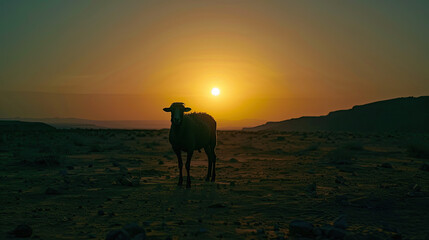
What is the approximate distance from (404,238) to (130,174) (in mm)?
10771

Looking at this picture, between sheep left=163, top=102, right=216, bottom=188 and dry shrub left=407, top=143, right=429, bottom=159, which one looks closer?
sheep left=163, top=102, right=216, bottom=188

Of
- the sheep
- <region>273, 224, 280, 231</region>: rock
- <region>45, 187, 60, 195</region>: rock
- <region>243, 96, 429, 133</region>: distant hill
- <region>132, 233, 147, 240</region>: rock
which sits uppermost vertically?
<region>243, 96, 429, 133</region>: distant hill

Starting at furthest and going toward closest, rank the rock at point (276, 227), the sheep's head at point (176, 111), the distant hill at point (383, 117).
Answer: the distant hill at point (383, 117)
the sheep's head at point (176, 111)
the rock at point (276, 227)

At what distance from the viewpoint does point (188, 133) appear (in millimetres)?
12070

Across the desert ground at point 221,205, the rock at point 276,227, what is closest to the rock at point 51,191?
the desert ground at point 221,205

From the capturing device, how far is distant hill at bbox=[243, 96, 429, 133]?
130 meters

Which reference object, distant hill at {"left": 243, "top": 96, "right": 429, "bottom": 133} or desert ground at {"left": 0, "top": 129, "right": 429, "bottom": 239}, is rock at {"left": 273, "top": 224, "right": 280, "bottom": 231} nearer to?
desert ground at {"left": 0, "top": 129, "right": 429, "bottom": 239}

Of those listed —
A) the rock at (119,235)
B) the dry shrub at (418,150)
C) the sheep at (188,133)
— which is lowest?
the rock at (119,235)

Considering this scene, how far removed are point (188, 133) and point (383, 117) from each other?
150 metres

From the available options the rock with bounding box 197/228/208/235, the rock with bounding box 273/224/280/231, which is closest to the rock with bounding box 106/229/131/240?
the rock with bounding box 197/228/208/235

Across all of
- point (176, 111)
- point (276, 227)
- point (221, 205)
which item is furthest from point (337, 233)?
point (176, 111)

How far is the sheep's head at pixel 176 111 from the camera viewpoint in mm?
11195

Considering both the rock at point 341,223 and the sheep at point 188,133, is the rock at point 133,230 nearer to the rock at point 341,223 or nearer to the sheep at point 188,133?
the rock at point 341,223

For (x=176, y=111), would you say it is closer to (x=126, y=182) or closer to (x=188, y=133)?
(x=188, y=133)
